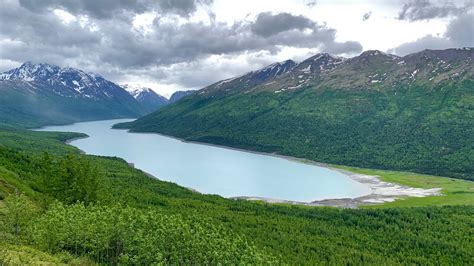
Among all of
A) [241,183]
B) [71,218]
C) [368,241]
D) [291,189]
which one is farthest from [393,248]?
[241,183]

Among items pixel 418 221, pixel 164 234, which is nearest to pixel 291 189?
pixel 418 221

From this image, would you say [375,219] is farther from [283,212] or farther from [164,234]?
[164,234]

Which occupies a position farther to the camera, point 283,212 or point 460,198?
point 460,198

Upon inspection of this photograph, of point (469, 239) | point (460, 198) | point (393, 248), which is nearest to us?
point (393, 248)

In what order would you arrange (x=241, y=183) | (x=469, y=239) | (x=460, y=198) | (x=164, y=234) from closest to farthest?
(x=164, y=234) → (x=469, y=239) → (x=460, y=198) → (x=241, y=183)

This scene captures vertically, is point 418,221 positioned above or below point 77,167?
below

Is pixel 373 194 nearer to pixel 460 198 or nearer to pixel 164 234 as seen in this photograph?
pixel 460 198
